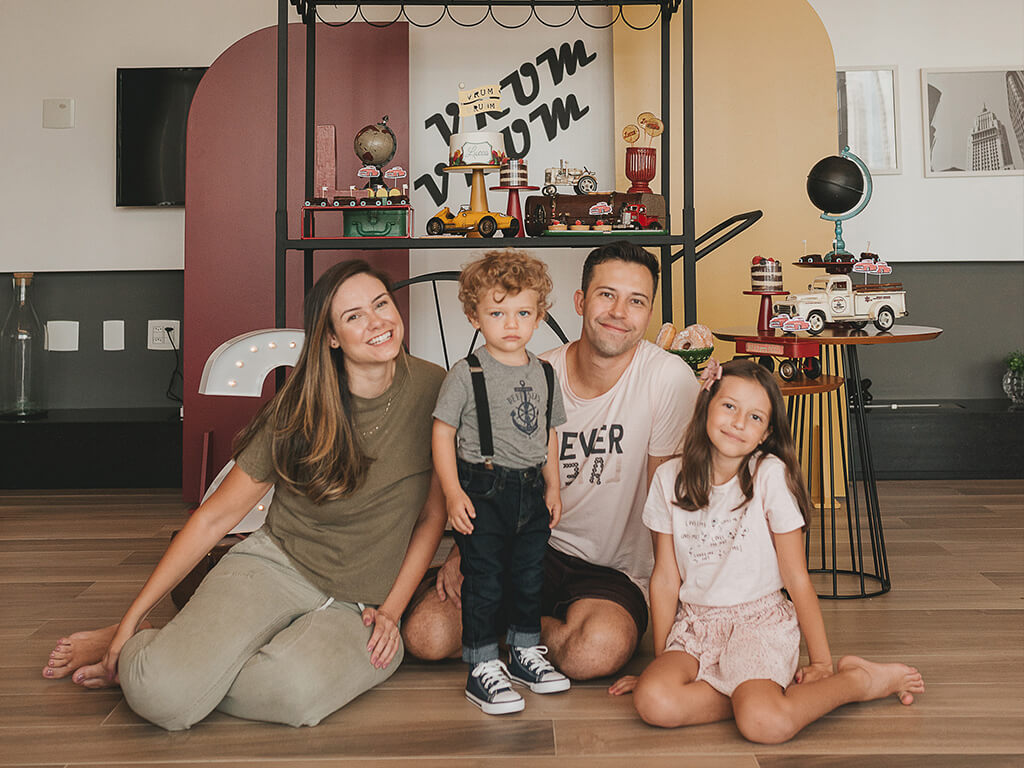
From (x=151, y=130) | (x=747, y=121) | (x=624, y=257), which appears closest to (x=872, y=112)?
(x=747, y=121)

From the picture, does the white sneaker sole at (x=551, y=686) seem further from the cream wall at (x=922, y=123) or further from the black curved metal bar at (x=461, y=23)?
the cream wall at (x=922, y=123)

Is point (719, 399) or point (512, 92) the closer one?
point (719, 399)

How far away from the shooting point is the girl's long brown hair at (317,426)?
1.90 metres

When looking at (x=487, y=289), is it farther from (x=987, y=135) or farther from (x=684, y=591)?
(x=987, y=135)

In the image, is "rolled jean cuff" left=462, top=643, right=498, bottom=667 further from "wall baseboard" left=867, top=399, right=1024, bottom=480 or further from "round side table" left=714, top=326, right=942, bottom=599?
"wall baseboard" left=867, top=399, right=1024, bottom=480

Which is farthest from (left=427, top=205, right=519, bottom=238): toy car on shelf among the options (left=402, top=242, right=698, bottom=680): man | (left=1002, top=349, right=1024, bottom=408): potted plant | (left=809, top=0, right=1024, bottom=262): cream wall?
(left=1002, top=349, right=1024, bottom=408): potted plant

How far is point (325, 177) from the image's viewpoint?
3.34 m

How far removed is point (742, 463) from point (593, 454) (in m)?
0.36

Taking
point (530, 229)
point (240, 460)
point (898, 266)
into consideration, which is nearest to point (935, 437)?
point (898, 266)

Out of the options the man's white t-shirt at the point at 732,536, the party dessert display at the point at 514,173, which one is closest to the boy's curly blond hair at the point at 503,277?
the man's white t-shirt at the point at 732,536

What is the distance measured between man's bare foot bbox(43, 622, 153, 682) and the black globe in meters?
2.11

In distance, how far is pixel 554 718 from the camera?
1781 millimetres

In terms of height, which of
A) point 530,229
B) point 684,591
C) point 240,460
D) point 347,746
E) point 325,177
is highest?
point 325,177

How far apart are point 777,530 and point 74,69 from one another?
11.4ft
